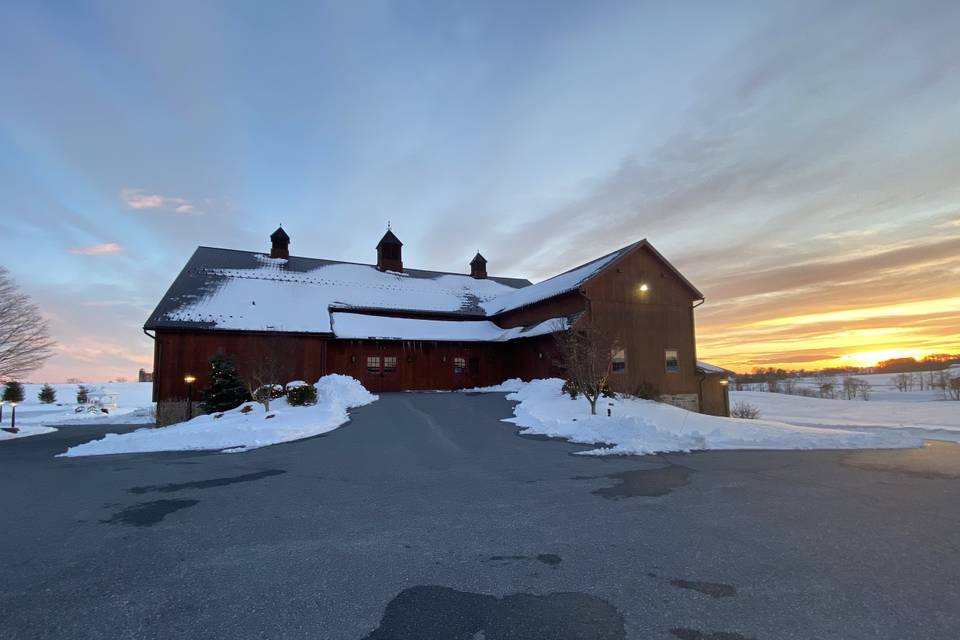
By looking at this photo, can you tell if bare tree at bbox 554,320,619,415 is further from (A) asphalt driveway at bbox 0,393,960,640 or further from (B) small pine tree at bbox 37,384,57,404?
(B) small pine tree at bbox 37,384,57,404

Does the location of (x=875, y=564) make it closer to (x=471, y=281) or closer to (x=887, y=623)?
(x=887, y=623)

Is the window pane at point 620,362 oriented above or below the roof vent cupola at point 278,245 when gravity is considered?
below

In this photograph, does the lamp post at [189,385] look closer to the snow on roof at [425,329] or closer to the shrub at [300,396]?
the snow on roof at [425,329]

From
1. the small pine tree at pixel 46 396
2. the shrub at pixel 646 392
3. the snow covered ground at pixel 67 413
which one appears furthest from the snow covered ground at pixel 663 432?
the small pine tree at pixel 46 396

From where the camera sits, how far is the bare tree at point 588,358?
16656mm

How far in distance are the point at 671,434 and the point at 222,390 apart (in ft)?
55.0

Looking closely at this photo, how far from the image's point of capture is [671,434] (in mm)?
11398

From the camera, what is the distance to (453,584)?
381 cm

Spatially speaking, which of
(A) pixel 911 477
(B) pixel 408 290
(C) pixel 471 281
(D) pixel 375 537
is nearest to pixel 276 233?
(B) pixel 408 290

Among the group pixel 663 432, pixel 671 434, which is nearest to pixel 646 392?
pixel 663 432

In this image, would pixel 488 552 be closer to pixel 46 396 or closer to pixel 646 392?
pixel 646 392

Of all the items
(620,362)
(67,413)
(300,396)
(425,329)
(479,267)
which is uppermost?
(479,267)

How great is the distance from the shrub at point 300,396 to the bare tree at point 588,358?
9.85 m

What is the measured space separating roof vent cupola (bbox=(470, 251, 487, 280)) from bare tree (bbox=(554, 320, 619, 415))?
1600 cm
